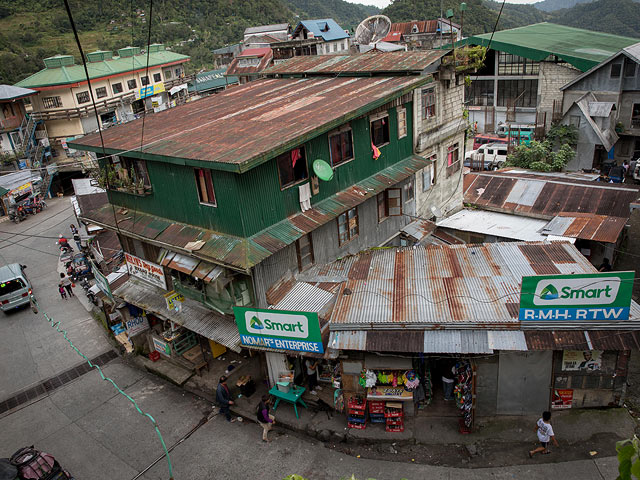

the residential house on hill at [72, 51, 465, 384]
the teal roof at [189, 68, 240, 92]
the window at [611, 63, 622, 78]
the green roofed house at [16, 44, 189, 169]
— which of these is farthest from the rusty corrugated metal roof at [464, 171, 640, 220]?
the teal roof at [189, 68, 240, 92]

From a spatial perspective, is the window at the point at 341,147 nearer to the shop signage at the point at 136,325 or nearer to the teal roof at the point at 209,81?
the shop signage at the point at 136,325

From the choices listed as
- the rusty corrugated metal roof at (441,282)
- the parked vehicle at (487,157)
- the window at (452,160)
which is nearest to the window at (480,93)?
the parked vehicle at (487,157)

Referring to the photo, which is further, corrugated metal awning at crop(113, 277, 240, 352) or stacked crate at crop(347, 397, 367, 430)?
corrugated metal awning at crop(113, 277, 240, 352)

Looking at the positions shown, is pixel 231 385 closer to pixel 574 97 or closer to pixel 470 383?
pixel 470 383

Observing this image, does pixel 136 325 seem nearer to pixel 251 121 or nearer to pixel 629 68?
pixel 251 121

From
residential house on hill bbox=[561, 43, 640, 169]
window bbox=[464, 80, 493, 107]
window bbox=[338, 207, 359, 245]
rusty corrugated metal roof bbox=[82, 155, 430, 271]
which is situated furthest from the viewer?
window bbox=[464, 80, 493, 107]

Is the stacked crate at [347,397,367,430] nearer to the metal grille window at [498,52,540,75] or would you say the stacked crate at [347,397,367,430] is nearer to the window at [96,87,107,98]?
the metal grille window at [498,52,540,75]

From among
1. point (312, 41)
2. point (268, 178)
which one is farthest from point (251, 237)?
point (312, 41)
